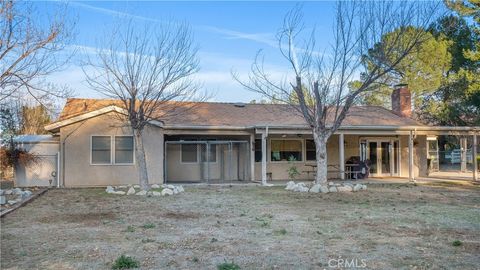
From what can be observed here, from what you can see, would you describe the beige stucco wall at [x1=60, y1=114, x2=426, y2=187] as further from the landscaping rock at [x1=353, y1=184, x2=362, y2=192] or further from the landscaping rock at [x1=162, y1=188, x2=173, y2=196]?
the landscaping rock at [x1=353, y1=184, x2=362, y2=192]

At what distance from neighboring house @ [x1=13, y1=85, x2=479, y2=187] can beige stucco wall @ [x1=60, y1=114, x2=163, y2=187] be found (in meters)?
0.04

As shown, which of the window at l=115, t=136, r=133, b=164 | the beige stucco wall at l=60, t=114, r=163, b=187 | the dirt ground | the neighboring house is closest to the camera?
the dirt ground

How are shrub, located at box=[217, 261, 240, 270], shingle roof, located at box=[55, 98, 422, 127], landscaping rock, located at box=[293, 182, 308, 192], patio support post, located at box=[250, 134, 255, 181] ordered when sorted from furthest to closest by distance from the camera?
shingle roof, located at box=[55, 98, 422, 127], patio support post, located at box=[250, 134, 255, 181], landscaping rock, located at box=[293, 182, 308, 192], shrub, located at box=[217, 261, 240, 270]

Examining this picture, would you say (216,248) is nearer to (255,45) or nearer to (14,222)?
(14,222)

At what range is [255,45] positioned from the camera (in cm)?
1673

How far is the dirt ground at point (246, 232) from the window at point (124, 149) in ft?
12.5

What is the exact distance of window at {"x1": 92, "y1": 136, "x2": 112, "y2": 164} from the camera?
17.5 meters

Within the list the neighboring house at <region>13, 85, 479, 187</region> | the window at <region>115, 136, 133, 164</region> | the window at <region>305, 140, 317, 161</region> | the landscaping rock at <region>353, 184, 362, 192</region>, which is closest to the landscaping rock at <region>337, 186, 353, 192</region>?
the landscaping rock at <region>353, 184, 362, 192</region>

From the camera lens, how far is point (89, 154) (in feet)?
56.9

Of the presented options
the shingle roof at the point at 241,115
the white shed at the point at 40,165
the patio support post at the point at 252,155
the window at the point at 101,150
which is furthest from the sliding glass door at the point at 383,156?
the white shed at the point at 40,165

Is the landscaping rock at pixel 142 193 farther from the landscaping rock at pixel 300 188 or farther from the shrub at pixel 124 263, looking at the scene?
the shrub at pixel 124 263

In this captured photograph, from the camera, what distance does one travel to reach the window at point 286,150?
20.8 m

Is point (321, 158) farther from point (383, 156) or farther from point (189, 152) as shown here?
point (383, 156)

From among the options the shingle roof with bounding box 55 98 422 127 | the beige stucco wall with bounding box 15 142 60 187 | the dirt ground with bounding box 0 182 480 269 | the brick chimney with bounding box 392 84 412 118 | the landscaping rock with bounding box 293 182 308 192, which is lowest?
the dirt ground with bounding box 0 182 480 269
